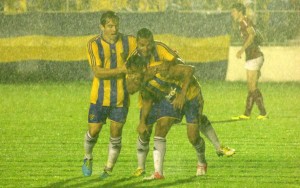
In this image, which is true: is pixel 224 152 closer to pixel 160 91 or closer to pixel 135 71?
pixel 160 91

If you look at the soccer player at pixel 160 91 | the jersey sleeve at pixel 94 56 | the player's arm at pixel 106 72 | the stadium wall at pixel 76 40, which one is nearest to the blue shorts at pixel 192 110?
the soccer player at pixel 160 91

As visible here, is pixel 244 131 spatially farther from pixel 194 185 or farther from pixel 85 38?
pixel 85 38

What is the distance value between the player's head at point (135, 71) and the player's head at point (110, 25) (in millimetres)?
481

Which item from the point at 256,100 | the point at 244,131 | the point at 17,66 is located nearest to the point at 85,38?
the point at 17,66

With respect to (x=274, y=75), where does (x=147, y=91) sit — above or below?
above

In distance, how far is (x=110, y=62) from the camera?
37.2 feet

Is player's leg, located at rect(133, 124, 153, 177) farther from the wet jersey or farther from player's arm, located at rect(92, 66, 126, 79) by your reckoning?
the wet jersey

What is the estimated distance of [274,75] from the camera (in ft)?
88.8

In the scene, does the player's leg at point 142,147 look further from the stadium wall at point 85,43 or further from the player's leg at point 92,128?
the stadium wall at point 85,43

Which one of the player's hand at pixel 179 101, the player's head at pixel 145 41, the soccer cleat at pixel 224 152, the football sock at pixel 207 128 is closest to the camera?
the player's head at pixel 145 41

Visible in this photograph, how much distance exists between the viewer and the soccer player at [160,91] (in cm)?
1084

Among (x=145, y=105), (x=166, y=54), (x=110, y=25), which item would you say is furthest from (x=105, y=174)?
(x=110, y=25)

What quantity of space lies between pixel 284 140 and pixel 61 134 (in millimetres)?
3429

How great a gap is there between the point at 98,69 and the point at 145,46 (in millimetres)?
717
